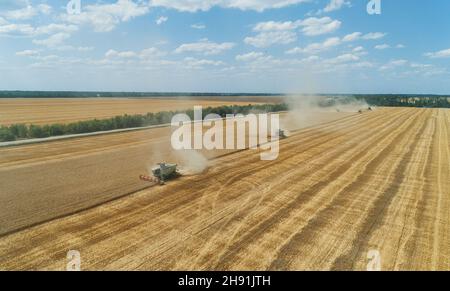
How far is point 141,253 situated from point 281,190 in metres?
9.69

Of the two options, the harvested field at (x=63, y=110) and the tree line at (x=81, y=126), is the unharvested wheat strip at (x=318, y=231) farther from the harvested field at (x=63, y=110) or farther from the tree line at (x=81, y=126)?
the harvested field at (x=63, y=110)

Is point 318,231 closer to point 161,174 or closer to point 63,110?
point 161,174

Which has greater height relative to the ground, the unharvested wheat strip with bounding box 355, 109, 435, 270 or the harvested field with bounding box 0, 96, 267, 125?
the harvested field with bounding box 0, 96, 267, 125

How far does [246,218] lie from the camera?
14375 mm

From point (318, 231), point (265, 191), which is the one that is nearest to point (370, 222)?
point (318, 231)

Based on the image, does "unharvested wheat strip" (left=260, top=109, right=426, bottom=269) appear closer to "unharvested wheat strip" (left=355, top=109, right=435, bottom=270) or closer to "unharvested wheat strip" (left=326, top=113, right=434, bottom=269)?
"unharvested wheat strip" (left=326, top=113, right=434, bottom=269)

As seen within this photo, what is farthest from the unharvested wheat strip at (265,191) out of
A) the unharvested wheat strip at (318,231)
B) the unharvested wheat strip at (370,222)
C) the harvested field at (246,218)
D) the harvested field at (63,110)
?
the harvested field at (63,110)

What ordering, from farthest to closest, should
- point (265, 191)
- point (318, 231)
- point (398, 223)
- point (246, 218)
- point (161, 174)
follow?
point (161, 174) → point (265, 191) → point (246, 218) → point (398, 223) → point (318, 231)

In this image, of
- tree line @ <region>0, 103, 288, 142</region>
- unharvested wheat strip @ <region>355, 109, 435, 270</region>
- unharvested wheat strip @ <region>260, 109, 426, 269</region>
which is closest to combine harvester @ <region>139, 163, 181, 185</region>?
unharvested wheat strip @ <region>260, 109, 426, 269</region>

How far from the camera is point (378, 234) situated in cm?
1309

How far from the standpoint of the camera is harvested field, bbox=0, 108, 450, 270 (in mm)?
10977
